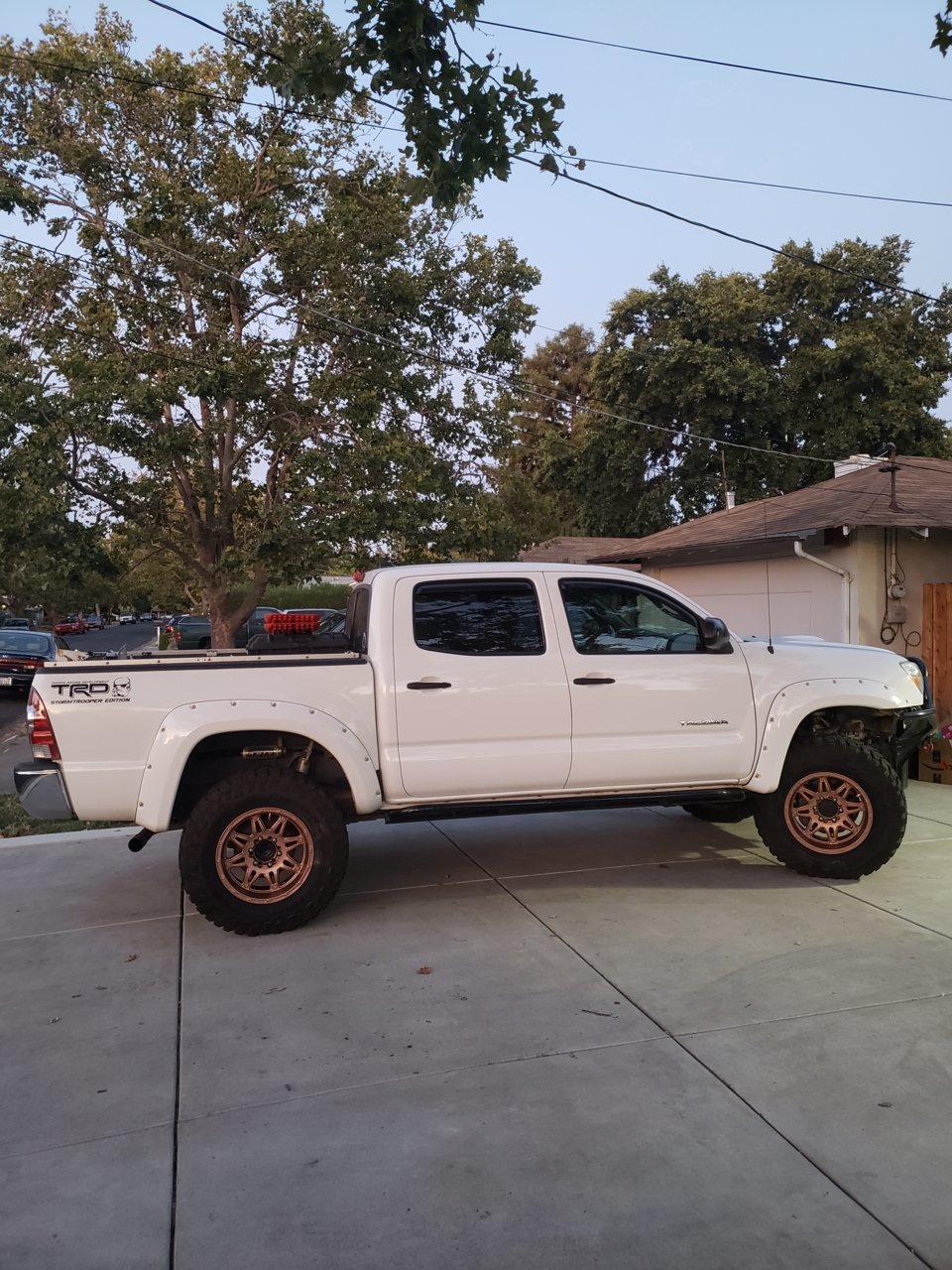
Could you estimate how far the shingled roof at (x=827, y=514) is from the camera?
1088 centimetres

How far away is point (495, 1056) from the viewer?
394cm

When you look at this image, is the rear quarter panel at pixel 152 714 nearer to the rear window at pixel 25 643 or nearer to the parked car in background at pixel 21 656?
the parked car in background at pixel 21 656

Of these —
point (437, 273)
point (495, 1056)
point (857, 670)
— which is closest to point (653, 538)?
point (437, 273)

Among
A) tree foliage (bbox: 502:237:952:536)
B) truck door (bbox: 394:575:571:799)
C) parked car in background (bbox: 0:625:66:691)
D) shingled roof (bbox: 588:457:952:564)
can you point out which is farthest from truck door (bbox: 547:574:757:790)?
tree foliage (bbox: 502:237:952:536)

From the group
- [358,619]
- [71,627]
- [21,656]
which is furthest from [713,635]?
[71,627]

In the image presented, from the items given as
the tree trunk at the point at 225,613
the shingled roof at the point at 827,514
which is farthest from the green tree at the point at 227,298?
the shingled roof at the point at 827,514

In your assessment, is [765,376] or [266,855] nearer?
[266,855]

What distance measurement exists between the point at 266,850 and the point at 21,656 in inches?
731

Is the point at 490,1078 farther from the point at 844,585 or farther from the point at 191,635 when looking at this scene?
the point at 191,635

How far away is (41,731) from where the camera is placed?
5176mm

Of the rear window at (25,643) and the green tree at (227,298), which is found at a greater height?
the green tree at (227,298)

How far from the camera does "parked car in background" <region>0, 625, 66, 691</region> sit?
70.3ft

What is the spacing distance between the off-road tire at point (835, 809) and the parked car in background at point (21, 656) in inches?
716

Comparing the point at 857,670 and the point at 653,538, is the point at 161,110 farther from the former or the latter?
the point at 857,670
